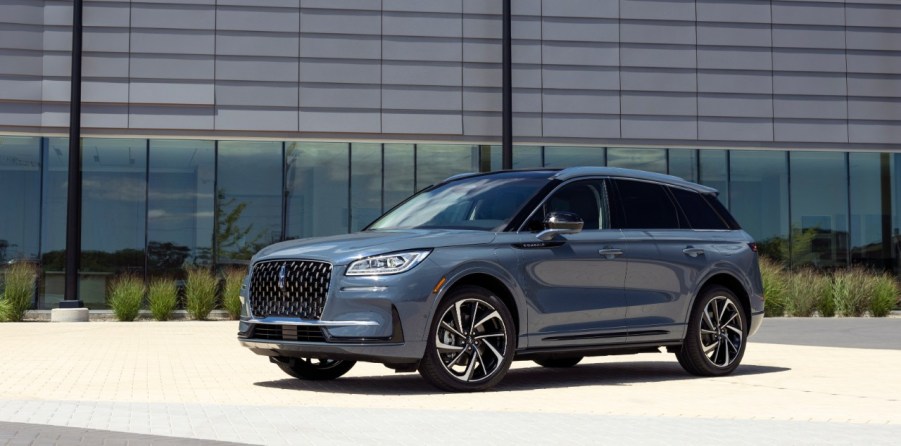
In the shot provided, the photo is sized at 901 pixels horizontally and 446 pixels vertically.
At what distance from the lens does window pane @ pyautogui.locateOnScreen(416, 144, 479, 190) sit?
30.8m

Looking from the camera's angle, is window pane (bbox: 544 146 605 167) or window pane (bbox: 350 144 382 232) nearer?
window pane (bbox: 350 144 382 232)

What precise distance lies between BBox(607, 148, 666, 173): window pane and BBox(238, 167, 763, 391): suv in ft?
61.5

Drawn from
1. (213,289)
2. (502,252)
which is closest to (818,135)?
(213,289)

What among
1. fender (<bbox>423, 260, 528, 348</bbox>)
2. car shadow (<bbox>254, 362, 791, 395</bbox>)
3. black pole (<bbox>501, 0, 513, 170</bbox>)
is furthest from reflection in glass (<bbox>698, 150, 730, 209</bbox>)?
fender (<bbox>423, 260, 528, 348</bbox>)

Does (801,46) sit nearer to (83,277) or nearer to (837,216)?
(837,216)

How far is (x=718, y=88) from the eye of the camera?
3161cm

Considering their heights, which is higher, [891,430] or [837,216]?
[837,216]

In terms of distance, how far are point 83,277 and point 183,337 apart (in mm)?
10938

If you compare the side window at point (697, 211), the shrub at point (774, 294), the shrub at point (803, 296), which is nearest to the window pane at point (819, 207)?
the shrub at point (803, 296)

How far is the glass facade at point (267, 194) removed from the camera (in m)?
29.1

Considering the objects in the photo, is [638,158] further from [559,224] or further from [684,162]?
[559,224]

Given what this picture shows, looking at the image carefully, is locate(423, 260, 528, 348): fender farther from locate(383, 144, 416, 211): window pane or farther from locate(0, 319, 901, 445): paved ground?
locate(383, 144, 416, 211): window pane

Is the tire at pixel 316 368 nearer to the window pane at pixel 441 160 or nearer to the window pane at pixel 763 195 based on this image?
the window pane at pixel 441 160

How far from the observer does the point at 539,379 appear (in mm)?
11727
